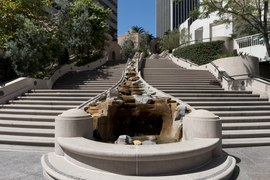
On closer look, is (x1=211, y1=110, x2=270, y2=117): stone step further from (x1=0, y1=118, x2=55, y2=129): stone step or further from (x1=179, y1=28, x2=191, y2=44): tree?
(x1=179, y1=28, x2=191, y2=44): tree

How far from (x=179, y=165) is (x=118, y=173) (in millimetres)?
1228

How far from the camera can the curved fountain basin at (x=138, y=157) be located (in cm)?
538

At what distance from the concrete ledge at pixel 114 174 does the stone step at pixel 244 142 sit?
88.0 inches

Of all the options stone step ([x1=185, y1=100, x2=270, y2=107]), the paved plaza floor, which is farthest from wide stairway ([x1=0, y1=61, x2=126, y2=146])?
stone step ([x1=185, y1=100, x2=270, y2=107])

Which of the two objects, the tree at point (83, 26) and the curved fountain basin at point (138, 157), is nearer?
the curved fountain basin at point (138, 157)

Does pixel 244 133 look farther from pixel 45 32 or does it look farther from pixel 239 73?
pixel 45 32

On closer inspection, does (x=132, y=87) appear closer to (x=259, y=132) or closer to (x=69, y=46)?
(x=259, y=132)

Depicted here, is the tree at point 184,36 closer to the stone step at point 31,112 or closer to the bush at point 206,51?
the bush at point 206,51

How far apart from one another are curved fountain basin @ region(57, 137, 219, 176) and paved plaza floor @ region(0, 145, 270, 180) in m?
0.91

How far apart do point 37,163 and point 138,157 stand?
2980 millimetres

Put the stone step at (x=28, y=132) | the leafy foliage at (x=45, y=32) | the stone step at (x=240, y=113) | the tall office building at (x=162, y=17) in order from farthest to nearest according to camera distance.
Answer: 1. the tall office building at (x=162, y=17)
2. the leafy foliage at (x=45, y=32)
3. the stone step at (x=240, y=113)
4. the stone step at (x=28, y=132)

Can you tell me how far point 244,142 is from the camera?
880cm

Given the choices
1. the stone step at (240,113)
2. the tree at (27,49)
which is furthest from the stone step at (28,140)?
the tree at (27,49)

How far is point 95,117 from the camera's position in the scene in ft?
31.3
